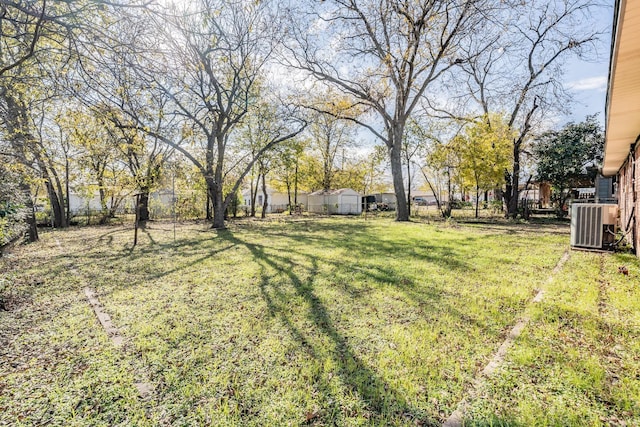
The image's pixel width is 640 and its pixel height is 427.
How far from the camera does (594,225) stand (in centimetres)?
664

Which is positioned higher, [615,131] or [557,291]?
[615,131]

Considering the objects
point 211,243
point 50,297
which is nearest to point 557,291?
point 50,297

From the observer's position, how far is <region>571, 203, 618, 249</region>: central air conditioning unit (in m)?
6.47

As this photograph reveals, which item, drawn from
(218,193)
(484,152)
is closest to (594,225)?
(484,152)

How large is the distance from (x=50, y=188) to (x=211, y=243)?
10058 mm

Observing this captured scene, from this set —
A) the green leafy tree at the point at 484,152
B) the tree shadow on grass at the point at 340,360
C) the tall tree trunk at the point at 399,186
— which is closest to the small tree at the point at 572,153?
the green leafy tree at the point at 484,152

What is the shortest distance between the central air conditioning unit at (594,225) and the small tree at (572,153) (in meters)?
9.87

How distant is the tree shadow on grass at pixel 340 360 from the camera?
1.86 m

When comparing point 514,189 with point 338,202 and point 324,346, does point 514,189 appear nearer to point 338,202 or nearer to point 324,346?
point 338,202

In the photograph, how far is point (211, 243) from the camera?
9141mm

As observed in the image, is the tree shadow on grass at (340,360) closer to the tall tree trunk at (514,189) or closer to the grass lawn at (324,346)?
the grass lawn at (324,346)

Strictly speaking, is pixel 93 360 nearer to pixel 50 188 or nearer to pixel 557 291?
pixel 557 291

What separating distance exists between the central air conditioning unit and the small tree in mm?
9871

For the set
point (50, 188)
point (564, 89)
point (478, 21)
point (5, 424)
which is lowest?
point (5, 424)
